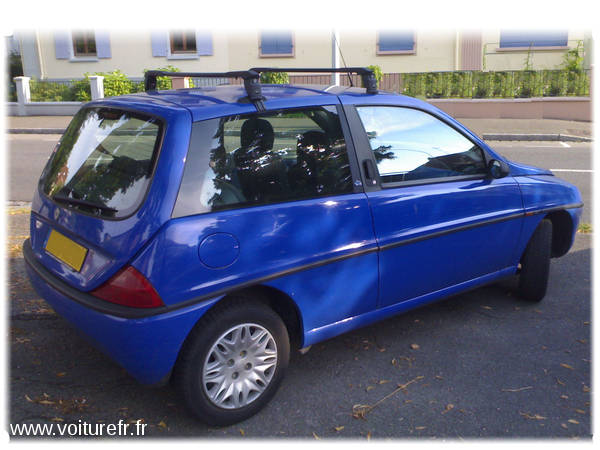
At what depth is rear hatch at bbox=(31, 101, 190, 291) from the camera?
9.25ft

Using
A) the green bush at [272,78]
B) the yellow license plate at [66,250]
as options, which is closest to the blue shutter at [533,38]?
the green bush at [272,78]

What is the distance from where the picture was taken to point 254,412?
3.15 m

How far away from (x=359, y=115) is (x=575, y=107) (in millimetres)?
17806

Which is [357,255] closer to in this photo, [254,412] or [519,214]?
[254,412]

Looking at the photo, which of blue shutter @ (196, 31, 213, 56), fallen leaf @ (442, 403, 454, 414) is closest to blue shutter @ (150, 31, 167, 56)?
blue shutter @ (196, 31, 213, 56)

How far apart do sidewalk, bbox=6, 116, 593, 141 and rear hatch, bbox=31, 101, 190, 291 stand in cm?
1445

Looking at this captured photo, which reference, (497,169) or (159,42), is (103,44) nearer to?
(159,42)

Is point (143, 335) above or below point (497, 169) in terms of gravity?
below

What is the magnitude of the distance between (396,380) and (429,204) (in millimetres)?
1131

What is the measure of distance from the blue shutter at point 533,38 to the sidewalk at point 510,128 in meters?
5.27

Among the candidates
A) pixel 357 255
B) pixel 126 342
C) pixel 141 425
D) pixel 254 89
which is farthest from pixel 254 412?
pixel 254 89

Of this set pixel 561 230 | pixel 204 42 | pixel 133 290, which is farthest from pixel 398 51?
pixel 133 290

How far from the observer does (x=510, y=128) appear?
1738 cm

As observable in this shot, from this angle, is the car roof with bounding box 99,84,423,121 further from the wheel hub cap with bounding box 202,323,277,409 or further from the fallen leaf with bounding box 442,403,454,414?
the fallen leaf with bounding box 442,403,454,414
